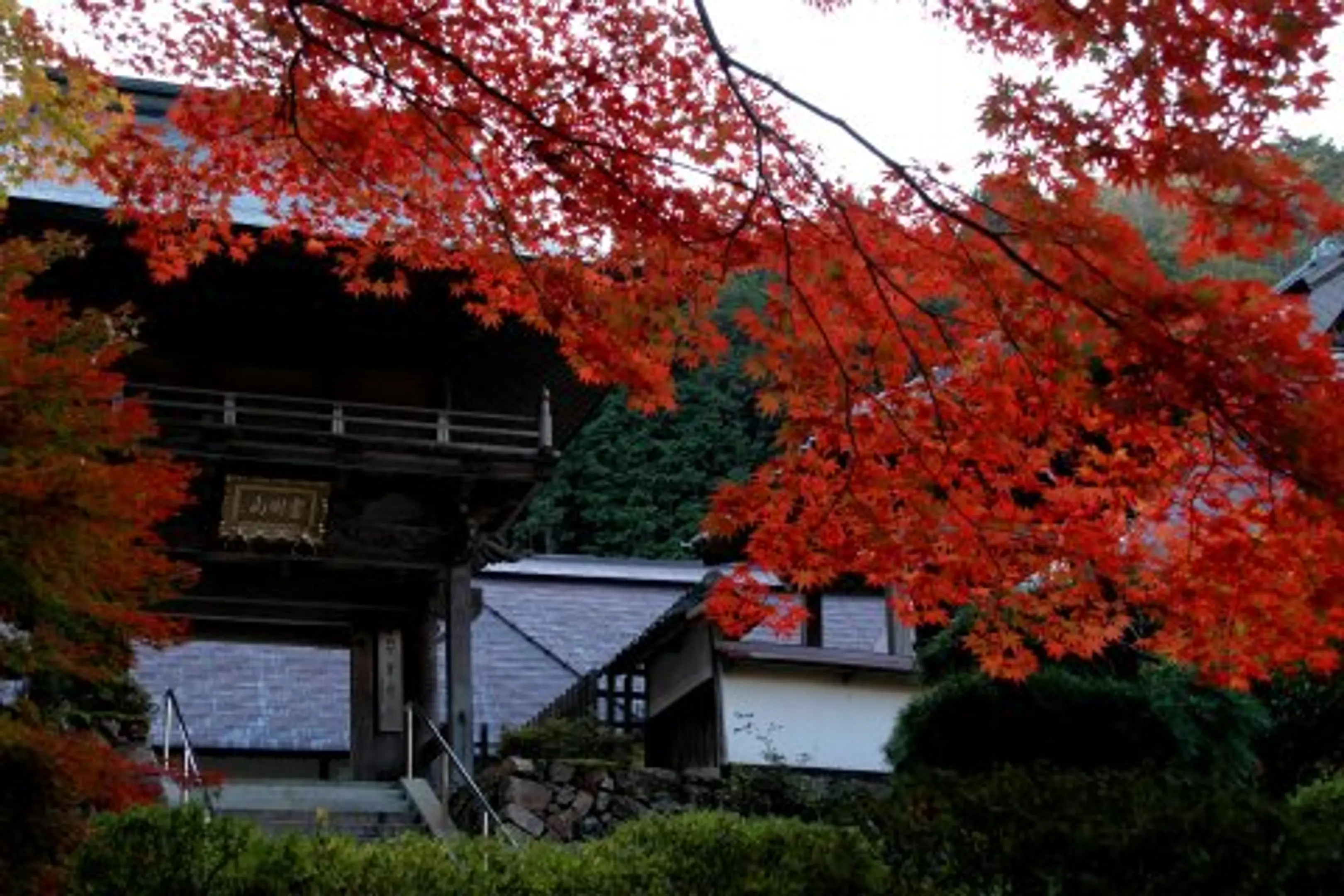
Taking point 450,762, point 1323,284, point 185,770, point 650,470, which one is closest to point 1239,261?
point 1323,284

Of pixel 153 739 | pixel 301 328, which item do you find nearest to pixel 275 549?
pixel 301 328

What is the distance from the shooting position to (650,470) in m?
32.1

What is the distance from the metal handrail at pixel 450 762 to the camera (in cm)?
1318

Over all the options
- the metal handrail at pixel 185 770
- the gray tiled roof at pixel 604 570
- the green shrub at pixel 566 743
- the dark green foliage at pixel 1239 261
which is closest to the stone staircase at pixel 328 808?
the metal handrail at pixel 185 770

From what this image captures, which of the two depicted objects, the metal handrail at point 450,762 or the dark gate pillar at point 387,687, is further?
the dark gate pillar at point 387,687

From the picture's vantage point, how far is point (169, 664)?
2283cm

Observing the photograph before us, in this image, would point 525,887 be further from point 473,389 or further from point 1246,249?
point 473,389

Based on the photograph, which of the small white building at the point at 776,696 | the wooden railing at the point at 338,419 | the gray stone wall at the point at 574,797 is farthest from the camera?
the small white building at the point at 776,696

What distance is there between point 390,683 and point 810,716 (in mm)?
4758

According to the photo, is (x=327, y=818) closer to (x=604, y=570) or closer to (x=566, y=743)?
(x=566, y=743)

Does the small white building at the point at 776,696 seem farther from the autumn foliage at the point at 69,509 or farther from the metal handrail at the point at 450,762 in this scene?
the autumn foliage at the point at 69,509

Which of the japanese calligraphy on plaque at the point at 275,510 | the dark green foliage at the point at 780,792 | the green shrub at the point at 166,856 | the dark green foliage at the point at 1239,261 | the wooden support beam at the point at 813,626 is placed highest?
the dark green foliage at the point at 1239,261

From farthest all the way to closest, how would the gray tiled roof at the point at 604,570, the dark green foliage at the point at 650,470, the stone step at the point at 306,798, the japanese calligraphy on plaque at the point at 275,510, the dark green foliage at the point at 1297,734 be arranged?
the dark green foliage at the point at 650,470 < the gray tiled roof at the point at 604,570 < the japanese calligraphy on plaque at the point at 275,510 < the stone step at the point at 306,798 < the dark green foliage at the point at 1297,734

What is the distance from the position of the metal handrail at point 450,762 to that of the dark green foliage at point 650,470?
13.9 m
